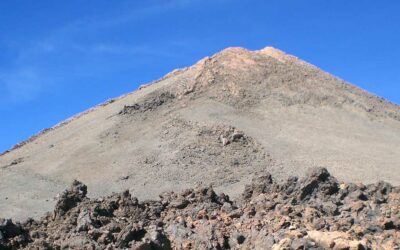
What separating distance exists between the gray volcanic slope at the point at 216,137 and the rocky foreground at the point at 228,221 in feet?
49.3

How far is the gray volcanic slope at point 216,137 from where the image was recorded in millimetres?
33875

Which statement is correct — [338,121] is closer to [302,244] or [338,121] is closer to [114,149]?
[114,149]

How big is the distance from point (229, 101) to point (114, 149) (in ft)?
27.5

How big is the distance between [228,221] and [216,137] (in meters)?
24.9

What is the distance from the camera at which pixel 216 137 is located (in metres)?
37.7

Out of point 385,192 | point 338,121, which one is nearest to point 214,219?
point 385,192

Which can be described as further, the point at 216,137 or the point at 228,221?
the point at 216,137

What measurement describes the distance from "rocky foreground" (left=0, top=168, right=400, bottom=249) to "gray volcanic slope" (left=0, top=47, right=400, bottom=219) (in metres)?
15.0

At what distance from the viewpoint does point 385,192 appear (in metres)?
14.9

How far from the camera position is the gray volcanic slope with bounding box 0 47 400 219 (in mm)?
33875

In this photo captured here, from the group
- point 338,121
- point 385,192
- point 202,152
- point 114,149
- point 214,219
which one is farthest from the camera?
point 338,121

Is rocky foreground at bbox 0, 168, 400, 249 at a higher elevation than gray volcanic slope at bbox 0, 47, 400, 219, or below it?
below

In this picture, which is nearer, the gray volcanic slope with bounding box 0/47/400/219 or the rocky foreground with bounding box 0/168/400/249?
the rocky foreground with bounding box 0/168/400/249

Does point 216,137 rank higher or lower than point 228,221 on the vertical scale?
higher
